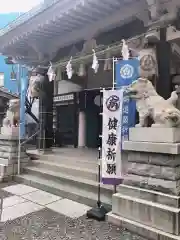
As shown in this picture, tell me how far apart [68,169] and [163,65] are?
3.56 m

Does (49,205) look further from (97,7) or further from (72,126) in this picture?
(72,126)

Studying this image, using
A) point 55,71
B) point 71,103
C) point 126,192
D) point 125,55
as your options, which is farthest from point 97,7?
A: point 71,103

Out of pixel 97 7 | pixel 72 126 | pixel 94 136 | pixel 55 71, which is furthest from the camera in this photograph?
pixel 72 126

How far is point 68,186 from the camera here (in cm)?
557

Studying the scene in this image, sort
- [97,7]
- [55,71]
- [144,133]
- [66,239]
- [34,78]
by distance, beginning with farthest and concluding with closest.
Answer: [34,78], [55,71], [97,7], [144,133], [66,239]

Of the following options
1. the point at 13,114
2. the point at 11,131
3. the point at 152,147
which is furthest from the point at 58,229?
the point at 13,114

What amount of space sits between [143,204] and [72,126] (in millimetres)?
8156

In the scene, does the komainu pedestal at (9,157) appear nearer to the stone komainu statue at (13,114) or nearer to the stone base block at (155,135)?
the stone komainu statue at (13,114)

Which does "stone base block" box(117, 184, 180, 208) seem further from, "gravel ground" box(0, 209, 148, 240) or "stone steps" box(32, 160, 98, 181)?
"stone steps" box(32, 160, 98, 181)

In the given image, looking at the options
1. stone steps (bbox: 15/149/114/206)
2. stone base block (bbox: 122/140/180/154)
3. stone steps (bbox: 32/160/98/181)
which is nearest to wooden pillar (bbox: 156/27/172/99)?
stone base block (bbox: 122/140/180/154)

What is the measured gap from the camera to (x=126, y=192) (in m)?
3.99

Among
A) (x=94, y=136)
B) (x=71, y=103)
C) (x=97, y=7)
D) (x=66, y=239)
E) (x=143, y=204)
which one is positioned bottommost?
(x=66, y=239)

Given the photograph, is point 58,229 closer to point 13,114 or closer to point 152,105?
point 152,105

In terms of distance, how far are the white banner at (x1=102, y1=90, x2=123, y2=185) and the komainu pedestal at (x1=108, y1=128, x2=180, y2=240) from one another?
0.25 m
